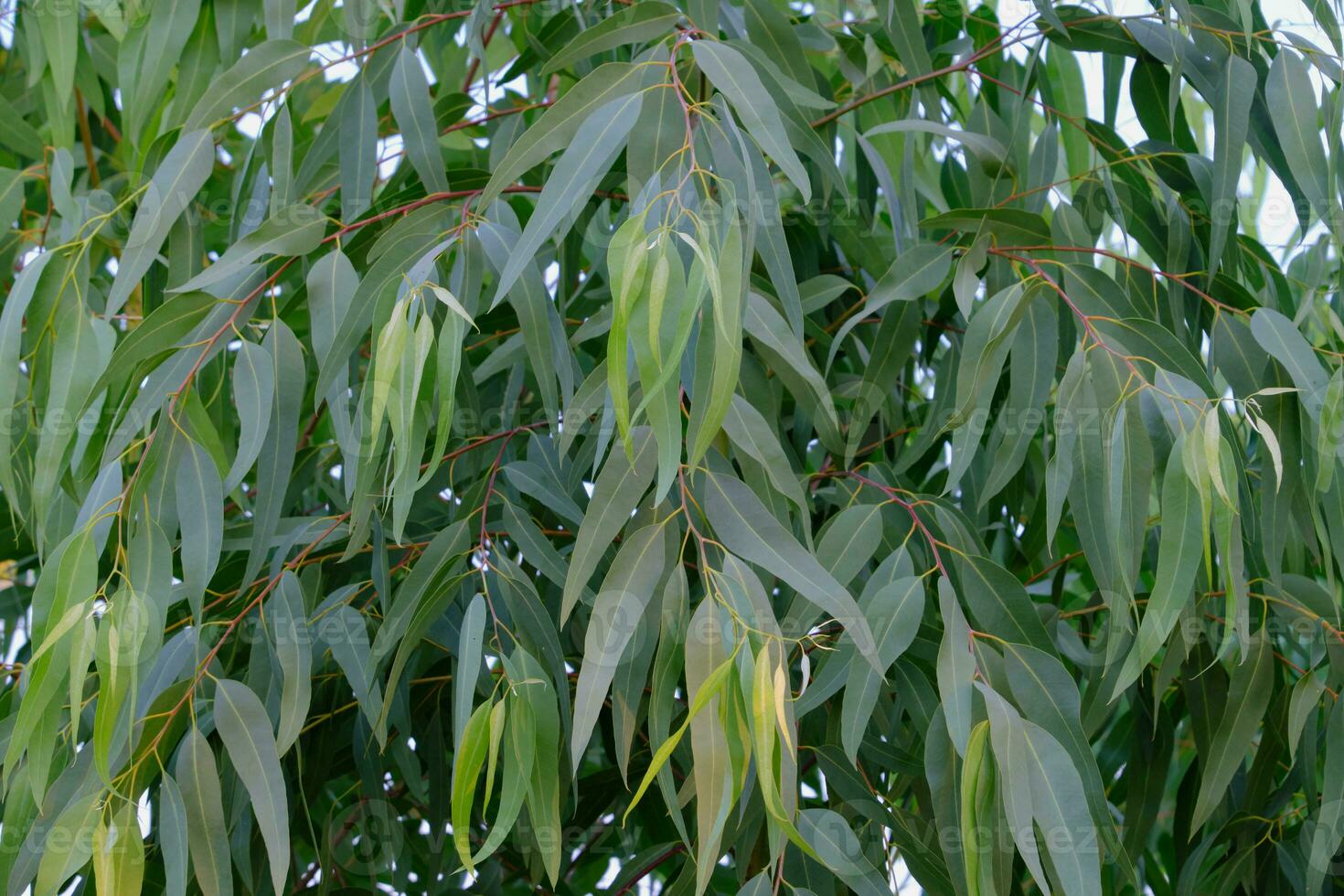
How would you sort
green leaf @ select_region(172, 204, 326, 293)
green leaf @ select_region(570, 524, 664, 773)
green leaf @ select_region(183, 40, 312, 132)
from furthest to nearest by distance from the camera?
1. green leaf @ select_region(183, 40, 312, 132)
2. green leaf @ select_region(172, 204, 326, 293)
3. green leaf @ select_region(570, 524, 664, 773)

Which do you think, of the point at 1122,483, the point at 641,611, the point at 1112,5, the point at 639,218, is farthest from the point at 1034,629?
the point at 1112,5

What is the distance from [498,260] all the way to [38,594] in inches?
12.4

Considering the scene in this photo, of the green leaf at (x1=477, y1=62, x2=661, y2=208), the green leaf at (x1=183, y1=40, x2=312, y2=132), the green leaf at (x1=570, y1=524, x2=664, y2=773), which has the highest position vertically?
the green leaf at (x1=183, y1=40, x2=312, y2=132)

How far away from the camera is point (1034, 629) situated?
0.76 meters

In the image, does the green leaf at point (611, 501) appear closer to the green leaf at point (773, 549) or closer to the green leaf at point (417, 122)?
the green leaf at point (773, 549)

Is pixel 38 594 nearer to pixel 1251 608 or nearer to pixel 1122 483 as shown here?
pixel 1122 483

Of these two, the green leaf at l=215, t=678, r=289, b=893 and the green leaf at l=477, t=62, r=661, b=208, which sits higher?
the green leaf at l=477, t=62, r=661, b=208

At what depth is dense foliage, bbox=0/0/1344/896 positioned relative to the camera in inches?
25.9

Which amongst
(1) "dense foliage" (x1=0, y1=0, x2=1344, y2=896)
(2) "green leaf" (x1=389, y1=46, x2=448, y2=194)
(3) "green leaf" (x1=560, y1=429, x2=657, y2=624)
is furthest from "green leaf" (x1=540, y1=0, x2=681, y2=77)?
(3) "green leaf" (x1=560, y1=429, x2=657, y2=624)

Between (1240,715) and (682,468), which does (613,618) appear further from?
(1240,715)

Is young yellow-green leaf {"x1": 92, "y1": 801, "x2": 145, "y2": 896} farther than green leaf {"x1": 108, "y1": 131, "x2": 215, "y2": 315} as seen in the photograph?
No

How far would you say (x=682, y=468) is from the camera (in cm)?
71

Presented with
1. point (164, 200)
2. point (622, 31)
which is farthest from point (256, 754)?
point (622, 31)

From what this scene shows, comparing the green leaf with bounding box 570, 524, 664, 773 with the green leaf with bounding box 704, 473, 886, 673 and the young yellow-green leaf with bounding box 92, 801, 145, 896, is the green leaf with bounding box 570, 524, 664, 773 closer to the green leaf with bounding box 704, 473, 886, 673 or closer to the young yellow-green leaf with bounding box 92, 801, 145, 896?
the green leaf with bounding box 704, 473, 886, 673
